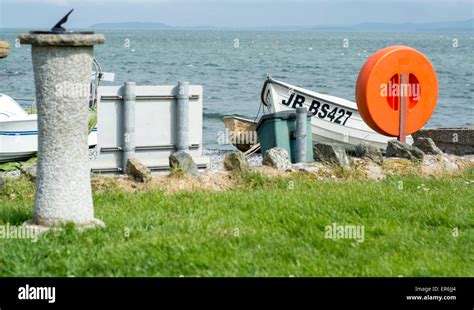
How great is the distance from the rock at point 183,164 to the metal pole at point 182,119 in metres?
0.91

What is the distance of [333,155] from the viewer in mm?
10117

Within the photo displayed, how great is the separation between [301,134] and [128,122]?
8.89ft

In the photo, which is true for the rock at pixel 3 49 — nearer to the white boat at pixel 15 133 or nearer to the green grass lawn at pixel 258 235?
the green grass lawn at pixel 258 235

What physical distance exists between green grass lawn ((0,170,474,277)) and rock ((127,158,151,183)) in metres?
0.43

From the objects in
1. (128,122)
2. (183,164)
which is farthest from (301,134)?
(183,164)

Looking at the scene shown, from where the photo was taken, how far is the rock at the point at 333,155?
32.8 ft

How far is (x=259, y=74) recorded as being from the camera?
181ft

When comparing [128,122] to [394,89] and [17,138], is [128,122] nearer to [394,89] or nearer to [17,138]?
[394,89]
